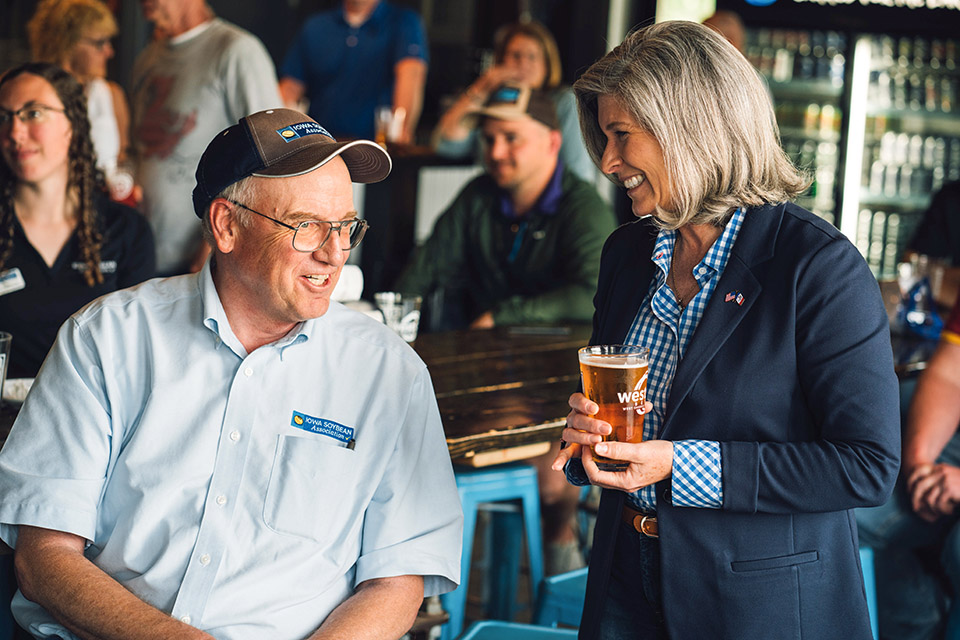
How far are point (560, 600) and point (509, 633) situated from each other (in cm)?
37

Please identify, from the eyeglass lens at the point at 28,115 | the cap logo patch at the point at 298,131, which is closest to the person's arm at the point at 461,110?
the eyeglass lens at the point at 28,115

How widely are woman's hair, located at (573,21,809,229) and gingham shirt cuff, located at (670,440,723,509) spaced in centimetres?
36

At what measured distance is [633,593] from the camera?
177 cm

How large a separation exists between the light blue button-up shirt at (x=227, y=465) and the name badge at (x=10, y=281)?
1.12 meters

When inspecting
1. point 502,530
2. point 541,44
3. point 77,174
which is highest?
point 541,44

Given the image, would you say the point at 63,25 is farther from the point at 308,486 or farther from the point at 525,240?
the point at 308,486

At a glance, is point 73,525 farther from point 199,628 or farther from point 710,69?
point 710,69

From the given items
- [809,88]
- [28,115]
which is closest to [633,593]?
[28,115]

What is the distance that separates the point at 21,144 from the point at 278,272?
1.45 metres

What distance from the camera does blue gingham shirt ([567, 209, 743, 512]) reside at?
61.0 inches

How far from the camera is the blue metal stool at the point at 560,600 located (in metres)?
2.39

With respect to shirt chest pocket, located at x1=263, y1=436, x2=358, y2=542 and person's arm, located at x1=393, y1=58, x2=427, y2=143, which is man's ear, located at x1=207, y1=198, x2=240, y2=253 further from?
person's arm, located at x1=393, y1=58, x2=427, y2=143

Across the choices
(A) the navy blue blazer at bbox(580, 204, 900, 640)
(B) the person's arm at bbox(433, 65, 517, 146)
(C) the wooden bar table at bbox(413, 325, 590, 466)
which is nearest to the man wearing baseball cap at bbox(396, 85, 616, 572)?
(C) the wooden bar table at bbox(413, 325, 590, 466)

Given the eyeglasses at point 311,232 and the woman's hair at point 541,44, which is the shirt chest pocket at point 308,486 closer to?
the eyeglasses at point 311,232
